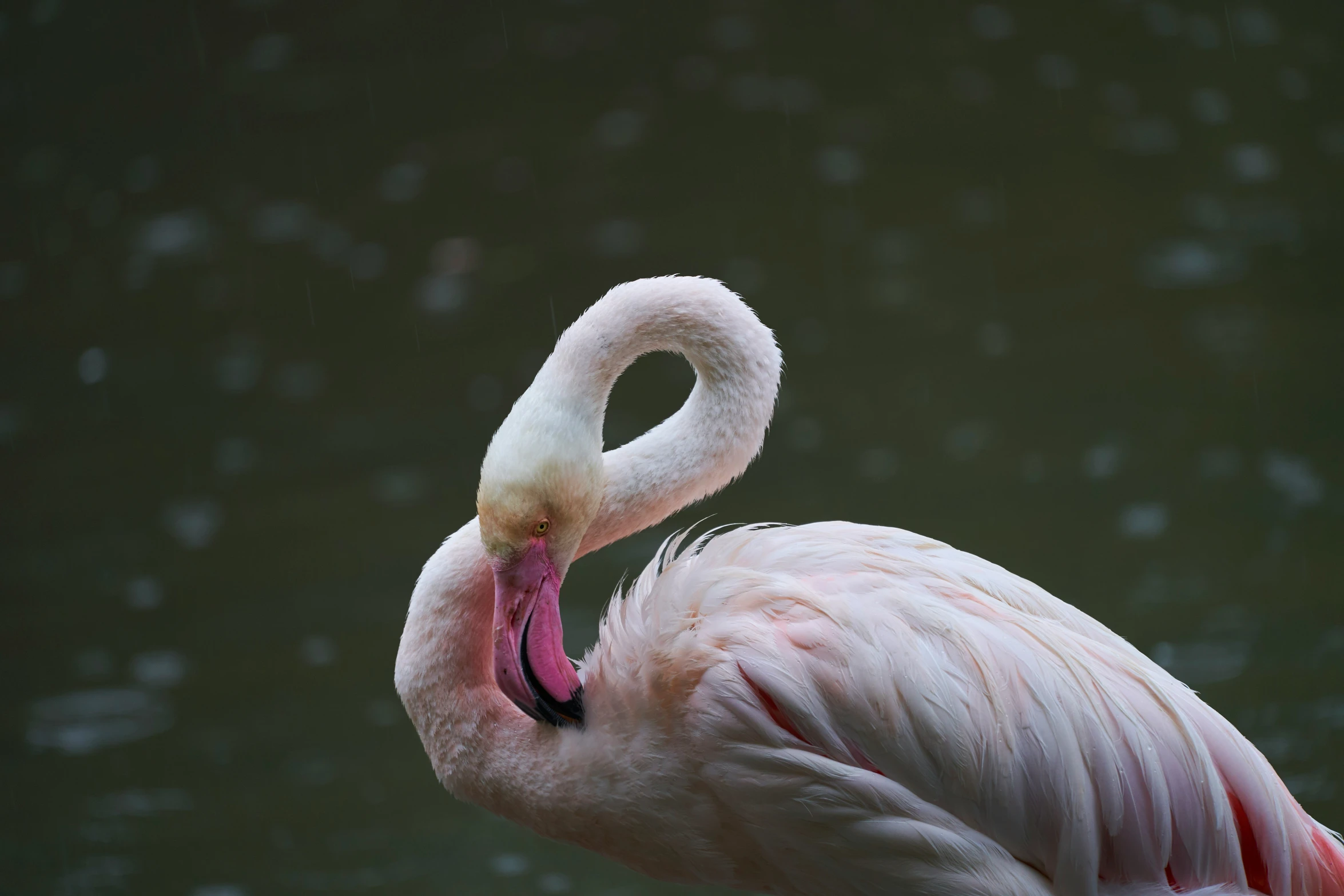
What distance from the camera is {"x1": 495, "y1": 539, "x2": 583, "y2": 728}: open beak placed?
254 cm

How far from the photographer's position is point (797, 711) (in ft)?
8.13

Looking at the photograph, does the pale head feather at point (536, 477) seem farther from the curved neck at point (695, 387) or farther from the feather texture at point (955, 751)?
the feather texture at point (955, 751)

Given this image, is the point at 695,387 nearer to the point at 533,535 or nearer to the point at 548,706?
the point at 533,535

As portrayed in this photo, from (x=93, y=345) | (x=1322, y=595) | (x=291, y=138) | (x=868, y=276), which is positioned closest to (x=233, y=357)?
(x=93, y=345)

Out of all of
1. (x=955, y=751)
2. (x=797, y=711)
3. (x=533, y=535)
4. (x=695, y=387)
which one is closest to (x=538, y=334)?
(x=695, y=387)

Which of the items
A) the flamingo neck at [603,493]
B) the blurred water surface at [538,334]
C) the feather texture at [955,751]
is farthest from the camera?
the blurred water surface at [538,334]

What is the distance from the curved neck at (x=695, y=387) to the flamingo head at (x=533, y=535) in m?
0.19

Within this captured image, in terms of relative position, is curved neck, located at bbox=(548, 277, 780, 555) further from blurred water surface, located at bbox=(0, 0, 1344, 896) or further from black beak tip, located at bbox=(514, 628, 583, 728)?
blurred water surface, located at bbox=(0, 0, 1344, 896)

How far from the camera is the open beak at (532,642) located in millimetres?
2545

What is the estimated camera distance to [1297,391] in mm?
5695

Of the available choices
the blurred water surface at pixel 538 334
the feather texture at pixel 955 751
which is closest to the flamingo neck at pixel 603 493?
the feather texture at pixel 955 751

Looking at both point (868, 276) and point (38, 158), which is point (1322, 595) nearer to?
point (868, 276)

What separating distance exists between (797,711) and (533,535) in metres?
0.60

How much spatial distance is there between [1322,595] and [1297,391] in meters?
1.32
